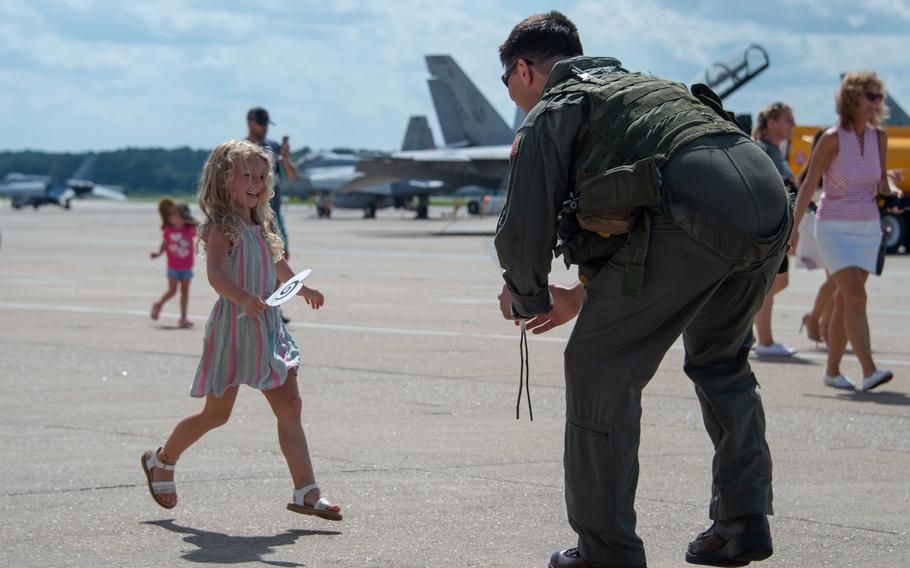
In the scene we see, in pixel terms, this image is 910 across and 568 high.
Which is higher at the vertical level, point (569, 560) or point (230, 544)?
point (569, 560)

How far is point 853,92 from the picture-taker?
8766mm

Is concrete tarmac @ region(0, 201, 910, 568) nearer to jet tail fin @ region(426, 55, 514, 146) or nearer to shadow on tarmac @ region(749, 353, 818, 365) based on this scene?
Answer: shadow on tarmac @ region(749, 353, 818, 365)

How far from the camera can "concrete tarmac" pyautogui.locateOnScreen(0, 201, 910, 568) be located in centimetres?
523

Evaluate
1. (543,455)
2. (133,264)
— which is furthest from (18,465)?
(133,264)

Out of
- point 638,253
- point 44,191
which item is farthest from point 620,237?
point 44,191

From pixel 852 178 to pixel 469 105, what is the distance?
164 feet

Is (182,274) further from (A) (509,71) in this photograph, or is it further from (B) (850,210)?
(A) (509,71)

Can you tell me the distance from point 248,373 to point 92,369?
4724 millimetres

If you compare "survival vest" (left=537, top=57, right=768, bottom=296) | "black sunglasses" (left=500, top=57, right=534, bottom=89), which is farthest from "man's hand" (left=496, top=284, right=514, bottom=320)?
"black sunglasses" (left=500, top=57, right=534, bottom=89)

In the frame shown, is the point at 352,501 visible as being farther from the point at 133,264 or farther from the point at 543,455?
the point at 133,264

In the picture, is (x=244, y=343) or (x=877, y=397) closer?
(x=244, y=343)

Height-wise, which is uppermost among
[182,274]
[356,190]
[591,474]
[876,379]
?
[356,190]

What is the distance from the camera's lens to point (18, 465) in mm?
6672

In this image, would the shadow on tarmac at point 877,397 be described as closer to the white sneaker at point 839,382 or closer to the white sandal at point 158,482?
the white sneaker at point 839,382
